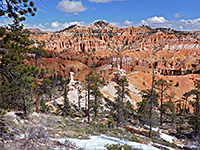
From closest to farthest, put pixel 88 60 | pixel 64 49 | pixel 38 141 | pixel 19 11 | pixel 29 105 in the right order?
pixel 19 11, pixel 38 141, pixel 29 105, pixel 88 60, pixel 64 49

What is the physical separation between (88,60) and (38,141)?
352 feet

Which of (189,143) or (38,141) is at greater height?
(38,141)

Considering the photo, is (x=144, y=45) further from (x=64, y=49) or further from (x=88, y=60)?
(x=64, y=49)

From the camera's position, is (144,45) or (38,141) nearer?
(38,141)

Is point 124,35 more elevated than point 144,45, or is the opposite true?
point 124,35

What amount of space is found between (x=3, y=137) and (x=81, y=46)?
138 meters

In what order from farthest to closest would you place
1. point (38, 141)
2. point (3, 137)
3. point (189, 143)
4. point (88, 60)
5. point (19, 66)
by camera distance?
point (88, 60), point (189, 143), point (19, 66), point (38, 141), point (3, 137)

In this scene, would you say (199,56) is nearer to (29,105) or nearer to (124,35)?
(124,35)

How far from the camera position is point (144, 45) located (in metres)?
145

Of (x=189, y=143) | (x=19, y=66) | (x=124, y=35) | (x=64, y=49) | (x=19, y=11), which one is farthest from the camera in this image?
(x=124, y=35)

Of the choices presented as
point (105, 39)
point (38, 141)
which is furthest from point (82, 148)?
point (105, 39)

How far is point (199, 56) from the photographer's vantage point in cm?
11344

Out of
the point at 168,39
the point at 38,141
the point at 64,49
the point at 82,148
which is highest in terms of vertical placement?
the point at 168,39

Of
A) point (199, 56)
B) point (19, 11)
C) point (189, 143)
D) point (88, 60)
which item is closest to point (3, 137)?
point (19, 11)
